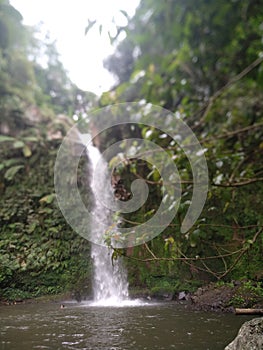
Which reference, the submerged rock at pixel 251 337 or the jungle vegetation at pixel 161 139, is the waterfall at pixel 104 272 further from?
the submerged rock at pixel 251 337

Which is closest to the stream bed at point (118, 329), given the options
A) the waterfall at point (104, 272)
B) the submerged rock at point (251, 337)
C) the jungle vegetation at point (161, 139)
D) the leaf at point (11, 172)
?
the submerged rock at point (251, 337)

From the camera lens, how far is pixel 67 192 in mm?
8367

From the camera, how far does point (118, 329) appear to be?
361 cm

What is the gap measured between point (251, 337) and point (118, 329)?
70.1 inches

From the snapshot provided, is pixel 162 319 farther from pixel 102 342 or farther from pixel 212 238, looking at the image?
pixel 212 238

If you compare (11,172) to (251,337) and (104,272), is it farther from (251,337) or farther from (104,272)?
(251,337)

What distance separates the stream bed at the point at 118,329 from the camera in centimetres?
300

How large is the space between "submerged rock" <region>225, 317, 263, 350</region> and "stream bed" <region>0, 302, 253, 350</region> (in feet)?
1.55

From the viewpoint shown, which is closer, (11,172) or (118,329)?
(118,329)

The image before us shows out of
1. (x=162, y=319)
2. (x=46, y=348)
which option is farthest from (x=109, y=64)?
(x=162, y=319)

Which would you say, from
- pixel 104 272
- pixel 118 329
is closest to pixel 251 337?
pixel 118 329

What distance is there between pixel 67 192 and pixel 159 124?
739 centimetres

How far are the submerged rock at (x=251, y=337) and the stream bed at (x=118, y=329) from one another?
47cm

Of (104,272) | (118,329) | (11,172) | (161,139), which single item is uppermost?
(11,172)
